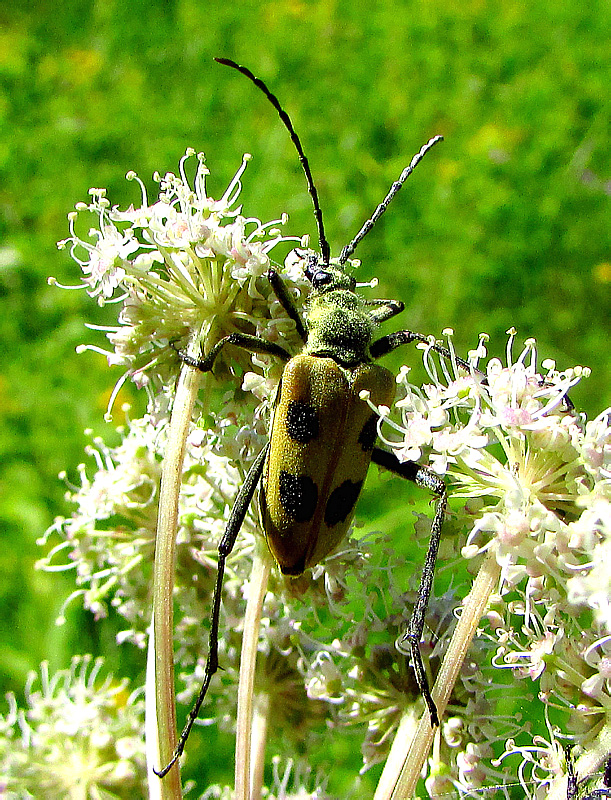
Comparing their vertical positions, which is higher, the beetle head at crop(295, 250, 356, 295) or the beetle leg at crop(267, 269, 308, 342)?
the beetle head at crop(295, 250, 356, 295)

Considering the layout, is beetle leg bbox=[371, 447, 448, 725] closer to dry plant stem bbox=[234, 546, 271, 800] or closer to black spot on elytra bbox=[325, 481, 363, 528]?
black spot on elytra bbox=[325, 481, 363, 528]

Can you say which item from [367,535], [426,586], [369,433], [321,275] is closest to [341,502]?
[369,433]

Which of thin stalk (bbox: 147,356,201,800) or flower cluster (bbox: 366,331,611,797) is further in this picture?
thin stalk (bbox: 147,356,201,800)

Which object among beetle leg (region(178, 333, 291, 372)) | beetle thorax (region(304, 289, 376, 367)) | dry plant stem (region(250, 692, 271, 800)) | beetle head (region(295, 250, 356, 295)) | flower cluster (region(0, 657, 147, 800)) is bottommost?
flower cluster (region(0, 657, 147, 800))

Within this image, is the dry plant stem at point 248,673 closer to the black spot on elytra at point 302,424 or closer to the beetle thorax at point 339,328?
the black spot on elytra at point 302,424

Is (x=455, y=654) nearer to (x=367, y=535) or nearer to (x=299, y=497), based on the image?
(x=299, y=497)

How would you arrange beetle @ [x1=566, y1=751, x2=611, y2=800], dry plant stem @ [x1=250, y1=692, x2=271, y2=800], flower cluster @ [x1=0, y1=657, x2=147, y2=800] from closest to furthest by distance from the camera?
1. beetle @ [x1=566, y1=751, x2=611, y2=800]
2. dry plant stem @ [x1=250, y1=692, x2=271, y2=800]
3. flower cluster @ [x1=0, y1=657, x2=147, y2=800]

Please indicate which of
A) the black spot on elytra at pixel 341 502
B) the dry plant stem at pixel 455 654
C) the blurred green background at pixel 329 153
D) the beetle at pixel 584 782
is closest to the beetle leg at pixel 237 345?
the black spot on elytra at pixel 341 502

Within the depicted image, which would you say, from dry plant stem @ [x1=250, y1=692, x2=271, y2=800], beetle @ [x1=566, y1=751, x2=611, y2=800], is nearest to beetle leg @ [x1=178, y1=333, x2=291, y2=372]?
dry plant stem @ [x1=250, y1=692, x2=271, y2=800]
